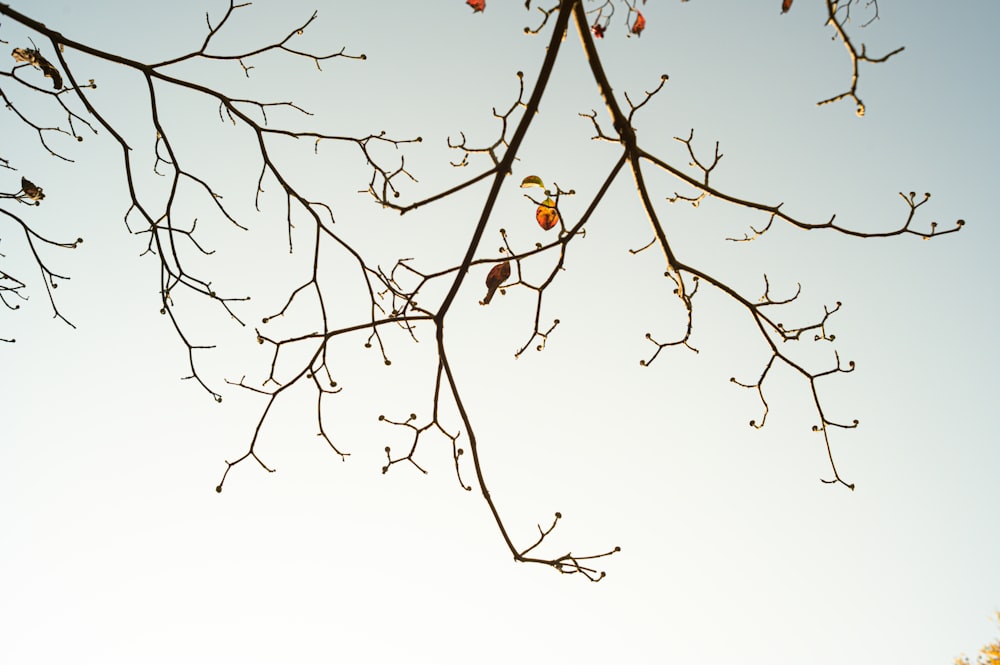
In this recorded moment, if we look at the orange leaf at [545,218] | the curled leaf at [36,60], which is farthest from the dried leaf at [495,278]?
the curled leaf at [36,60]

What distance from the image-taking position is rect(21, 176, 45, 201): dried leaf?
9.18 ft

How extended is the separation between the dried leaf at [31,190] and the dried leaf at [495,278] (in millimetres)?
2111

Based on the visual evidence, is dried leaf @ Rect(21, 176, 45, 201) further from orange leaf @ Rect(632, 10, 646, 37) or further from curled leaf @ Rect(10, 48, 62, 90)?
orange leaf @ Rect(632, 10, 646, 37)

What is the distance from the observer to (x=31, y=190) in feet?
9.21

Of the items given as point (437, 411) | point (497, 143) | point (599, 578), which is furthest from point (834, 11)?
point (599, 578)

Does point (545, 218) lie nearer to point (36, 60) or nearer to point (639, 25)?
point (639, 25)

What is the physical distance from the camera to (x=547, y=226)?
2527 mm

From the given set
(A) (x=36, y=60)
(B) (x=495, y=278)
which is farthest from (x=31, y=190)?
(B) (x=495, y=278)

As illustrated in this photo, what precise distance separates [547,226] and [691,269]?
0.61m

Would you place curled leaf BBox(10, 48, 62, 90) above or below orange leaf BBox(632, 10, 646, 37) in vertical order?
below

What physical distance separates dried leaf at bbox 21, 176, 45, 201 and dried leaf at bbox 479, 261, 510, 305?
6.93 ft

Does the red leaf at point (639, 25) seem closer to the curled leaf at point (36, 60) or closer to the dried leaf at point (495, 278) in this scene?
the dried leaf at point (495, 278)

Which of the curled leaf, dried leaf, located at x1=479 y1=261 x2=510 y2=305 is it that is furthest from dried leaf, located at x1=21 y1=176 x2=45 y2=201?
dried leaf, located at x1=479 y1=261 x2=510 y2=305

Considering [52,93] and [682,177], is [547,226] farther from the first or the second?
[52,93]
